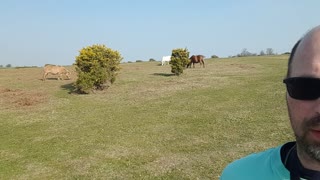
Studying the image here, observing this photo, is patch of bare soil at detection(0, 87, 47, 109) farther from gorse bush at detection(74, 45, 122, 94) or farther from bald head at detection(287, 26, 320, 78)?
bald head at detection(287, 26, 320, 78)

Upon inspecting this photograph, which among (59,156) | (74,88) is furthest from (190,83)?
(59,156)

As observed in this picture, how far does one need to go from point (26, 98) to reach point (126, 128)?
9457 mm

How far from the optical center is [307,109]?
1.59 meters

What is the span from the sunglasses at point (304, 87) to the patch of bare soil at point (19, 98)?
19.6 metres

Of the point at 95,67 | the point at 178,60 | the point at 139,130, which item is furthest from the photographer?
the point at 178,60

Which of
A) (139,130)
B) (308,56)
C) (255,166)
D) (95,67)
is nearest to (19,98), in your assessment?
(95,67)

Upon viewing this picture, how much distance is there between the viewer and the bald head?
1594mm

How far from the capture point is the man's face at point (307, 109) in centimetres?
156

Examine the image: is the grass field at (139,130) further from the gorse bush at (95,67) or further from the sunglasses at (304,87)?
the sunglasses at (304,87)

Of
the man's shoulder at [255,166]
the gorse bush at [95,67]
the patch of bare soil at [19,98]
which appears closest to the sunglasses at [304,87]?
the man's shoulder at [255,166]

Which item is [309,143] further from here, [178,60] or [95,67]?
[178,60]

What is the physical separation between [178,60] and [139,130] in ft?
52.2

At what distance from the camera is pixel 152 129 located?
1404 centimetres

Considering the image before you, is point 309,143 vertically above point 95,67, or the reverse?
point 309,143
